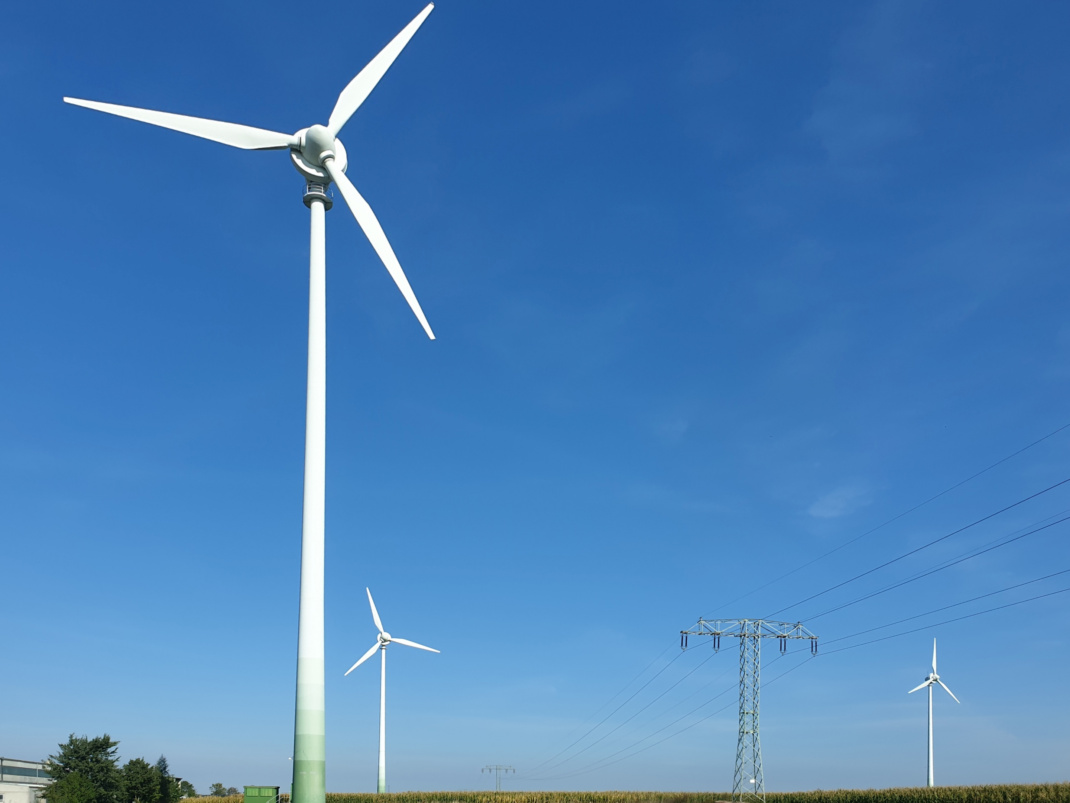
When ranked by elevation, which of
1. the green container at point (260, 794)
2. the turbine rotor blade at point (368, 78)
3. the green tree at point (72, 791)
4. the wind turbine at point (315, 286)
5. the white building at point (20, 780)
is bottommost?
the white building at point (20, 780)

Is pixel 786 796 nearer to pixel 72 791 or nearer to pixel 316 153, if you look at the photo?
pixel 72 791

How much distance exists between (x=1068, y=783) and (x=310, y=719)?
66379 millimetres

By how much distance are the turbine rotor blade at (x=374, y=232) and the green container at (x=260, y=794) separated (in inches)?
1285

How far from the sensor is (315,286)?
38844 millimetres

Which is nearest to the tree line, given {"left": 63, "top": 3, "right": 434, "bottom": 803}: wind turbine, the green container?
the green container

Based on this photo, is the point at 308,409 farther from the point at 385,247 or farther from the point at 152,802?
the point at 152,802

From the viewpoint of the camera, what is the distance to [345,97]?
44844 millimetres

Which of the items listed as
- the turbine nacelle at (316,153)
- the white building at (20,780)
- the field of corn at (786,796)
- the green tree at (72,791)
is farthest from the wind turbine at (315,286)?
the white building at (20,780)

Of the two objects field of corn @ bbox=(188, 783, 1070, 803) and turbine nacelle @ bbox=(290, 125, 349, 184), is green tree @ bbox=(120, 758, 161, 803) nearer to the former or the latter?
field of corn @ bbox=(188, 783, 1070, 803)

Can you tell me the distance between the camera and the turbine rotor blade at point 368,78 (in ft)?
144

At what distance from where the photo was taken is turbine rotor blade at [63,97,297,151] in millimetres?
41500

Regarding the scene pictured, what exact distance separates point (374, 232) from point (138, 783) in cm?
8812

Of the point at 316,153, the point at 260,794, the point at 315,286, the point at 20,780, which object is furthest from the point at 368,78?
the point at 20,780

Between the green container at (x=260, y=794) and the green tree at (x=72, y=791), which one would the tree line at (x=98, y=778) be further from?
the green container at (x=260, y=794)
